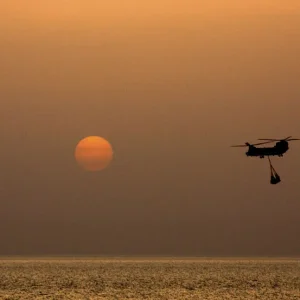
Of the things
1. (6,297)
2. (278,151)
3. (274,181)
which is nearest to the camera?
(6,297)

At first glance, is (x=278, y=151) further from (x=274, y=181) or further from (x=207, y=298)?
(x=207, y=298)

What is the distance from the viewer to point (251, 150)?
509 ft

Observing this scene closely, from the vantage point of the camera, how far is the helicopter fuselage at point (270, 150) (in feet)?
502

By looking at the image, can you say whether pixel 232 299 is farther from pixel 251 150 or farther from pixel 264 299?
pixel 251 150

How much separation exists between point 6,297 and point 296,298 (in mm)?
41995

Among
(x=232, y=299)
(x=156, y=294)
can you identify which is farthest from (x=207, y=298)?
(x=156, y=294)

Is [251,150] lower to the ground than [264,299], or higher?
higher

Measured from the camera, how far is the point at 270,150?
507 ft

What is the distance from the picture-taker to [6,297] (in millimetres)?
129625

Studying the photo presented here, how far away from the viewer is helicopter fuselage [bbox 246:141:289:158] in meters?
153

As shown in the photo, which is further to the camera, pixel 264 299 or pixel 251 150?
pixel 251 150

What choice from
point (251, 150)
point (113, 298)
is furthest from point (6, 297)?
point (251, 150)

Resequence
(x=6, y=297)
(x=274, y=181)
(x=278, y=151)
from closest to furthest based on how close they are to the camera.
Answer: (x=6, y=297) < (x=274, y=181) < (x=278, y=151)

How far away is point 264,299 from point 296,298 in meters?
5.52
